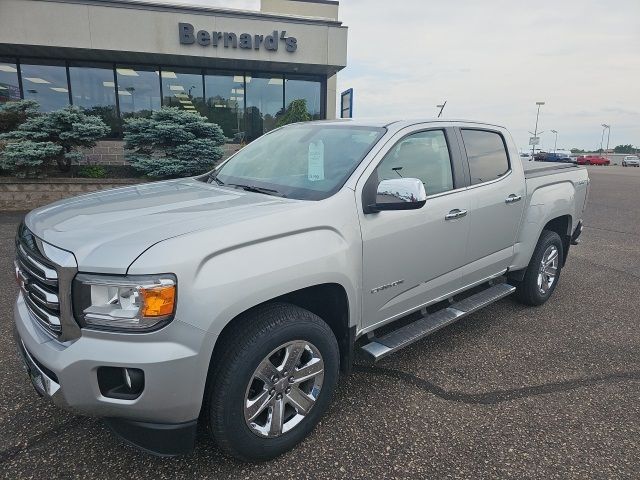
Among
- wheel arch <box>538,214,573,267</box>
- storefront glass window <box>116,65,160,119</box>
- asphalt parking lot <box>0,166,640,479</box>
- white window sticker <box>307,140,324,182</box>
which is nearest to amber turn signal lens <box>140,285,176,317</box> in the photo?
asphalt parking lot <box>0,166,640,479</box>

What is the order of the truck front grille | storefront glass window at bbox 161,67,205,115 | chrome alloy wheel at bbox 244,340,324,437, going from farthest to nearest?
storefront glass window at bbox 161,67,205,115 → chrome alloy wheel at bbox 244,340,324,437 → the truck front grille

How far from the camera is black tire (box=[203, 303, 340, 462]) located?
2062 millimetres

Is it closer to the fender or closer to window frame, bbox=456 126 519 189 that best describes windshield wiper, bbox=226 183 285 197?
window frame, bbox=456 126 519 189

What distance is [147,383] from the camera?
73.4 inches

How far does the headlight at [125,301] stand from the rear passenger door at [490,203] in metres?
2.46

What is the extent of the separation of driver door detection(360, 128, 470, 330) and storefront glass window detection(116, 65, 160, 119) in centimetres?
1325

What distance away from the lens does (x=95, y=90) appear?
1410cm

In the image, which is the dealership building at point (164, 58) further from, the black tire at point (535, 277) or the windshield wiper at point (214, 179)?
the black tire at point (535, 277)

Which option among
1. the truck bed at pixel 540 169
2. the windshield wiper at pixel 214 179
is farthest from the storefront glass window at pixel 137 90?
the truck bed at pixel 540 169

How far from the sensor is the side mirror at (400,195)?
252 centimetres

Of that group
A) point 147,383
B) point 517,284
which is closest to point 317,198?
point 147,383

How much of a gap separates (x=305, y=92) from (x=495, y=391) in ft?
48.1

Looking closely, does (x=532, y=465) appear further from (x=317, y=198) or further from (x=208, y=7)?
(x=208, y=7)

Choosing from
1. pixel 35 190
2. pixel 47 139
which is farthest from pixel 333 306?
pixel 47 139
